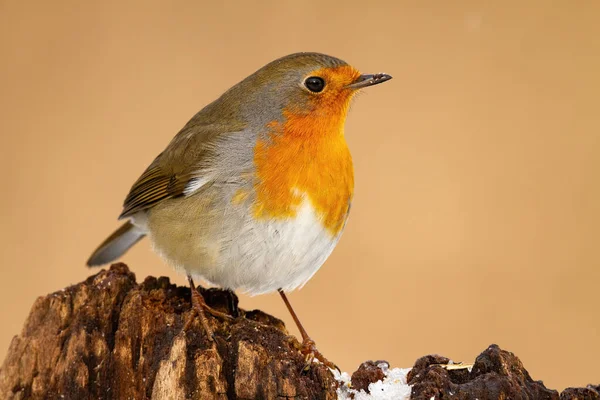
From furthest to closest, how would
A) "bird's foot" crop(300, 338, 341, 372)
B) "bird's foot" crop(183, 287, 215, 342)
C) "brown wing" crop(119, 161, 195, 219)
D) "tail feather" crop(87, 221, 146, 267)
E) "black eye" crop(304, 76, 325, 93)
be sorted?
"tail feather" crop(87, 221, 146, 267) → "brown wing" crop(119, 161, 195, 219) → "black eye" crop(304, 76, 325, 93) → "bird's foot" crop(300, 338, 341, 372) → "bird's foot" crop(183, 287, 215, 342)

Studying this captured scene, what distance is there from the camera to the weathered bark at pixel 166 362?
8.35 feet

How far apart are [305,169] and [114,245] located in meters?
1.47

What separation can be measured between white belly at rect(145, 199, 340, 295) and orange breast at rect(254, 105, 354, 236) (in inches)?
1.9

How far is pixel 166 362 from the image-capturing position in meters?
2.75

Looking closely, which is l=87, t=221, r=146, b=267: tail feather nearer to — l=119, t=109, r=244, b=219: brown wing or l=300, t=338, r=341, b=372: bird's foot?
l=119, t=109, r=244, b=219: brown wing

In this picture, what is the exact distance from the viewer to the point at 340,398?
8.98ft

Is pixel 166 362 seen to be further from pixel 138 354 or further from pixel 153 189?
pixel 153 189

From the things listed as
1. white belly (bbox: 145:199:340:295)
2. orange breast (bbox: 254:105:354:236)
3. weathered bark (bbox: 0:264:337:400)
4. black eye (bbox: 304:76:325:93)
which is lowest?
weathered bark (bbox: 0:264:337:400)

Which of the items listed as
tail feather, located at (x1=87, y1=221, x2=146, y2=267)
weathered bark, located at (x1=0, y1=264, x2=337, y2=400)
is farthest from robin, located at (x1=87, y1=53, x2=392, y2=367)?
tail feather, located at (x1=87, y1=221, x2=146, y2=267)

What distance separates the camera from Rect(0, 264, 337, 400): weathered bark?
2672 mm

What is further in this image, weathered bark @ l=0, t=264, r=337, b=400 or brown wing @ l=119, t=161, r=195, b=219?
brown wing @ l=119, t=161, r=195, b=219

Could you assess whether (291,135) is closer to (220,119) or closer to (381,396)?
(220,119)

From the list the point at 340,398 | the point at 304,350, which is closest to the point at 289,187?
the point at 304,350

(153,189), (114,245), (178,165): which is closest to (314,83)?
(178,165)
